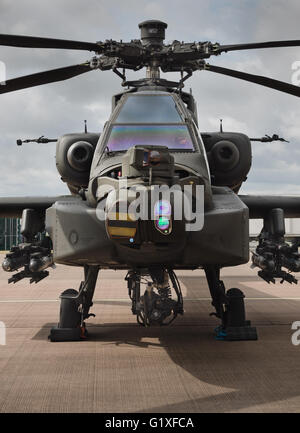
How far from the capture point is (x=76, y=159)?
7.98 m

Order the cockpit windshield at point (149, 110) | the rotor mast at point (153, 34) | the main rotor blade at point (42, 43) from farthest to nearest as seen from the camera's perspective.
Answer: the rotor mast at point (153, 34)
the cockpit windshield at point (149, 110)
the main rotor blade at point (42, 43)

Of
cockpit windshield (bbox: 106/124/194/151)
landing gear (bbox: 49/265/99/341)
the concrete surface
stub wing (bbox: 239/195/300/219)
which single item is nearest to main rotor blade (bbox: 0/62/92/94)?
cockpit windshield (bbox: 106/124/194/151)

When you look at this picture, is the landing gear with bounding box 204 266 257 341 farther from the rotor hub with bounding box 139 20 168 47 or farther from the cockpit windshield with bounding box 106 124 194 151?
the rotor hub with bounding box 139 20 168 47

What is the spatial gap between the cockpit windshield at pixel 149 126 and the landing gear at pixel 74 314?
1.92m

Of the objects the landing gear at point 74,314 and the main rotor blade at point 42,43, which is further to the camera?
the landing gear at point 74,314

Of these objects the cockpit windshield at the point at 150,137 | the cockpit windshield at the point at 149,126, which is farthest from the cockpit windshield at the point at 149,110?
the cockpit windshield at the point at 150,137

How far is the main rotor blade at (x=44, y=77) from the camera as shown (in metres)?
7.15

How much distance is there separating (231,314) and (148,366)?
187 cm

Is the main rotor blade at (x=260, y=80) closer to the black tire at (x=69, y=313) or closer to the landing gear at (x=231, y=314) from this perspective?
the landing gear at (x=231, y=314)

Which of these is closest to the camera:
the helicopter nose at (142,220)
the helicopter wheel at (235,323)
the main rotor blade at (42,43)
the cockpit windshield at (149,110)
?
the helicopter nose at (142,220)

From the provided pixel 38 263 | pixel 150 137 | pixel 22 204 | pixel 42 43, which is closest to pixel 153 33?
pixel 42 43
